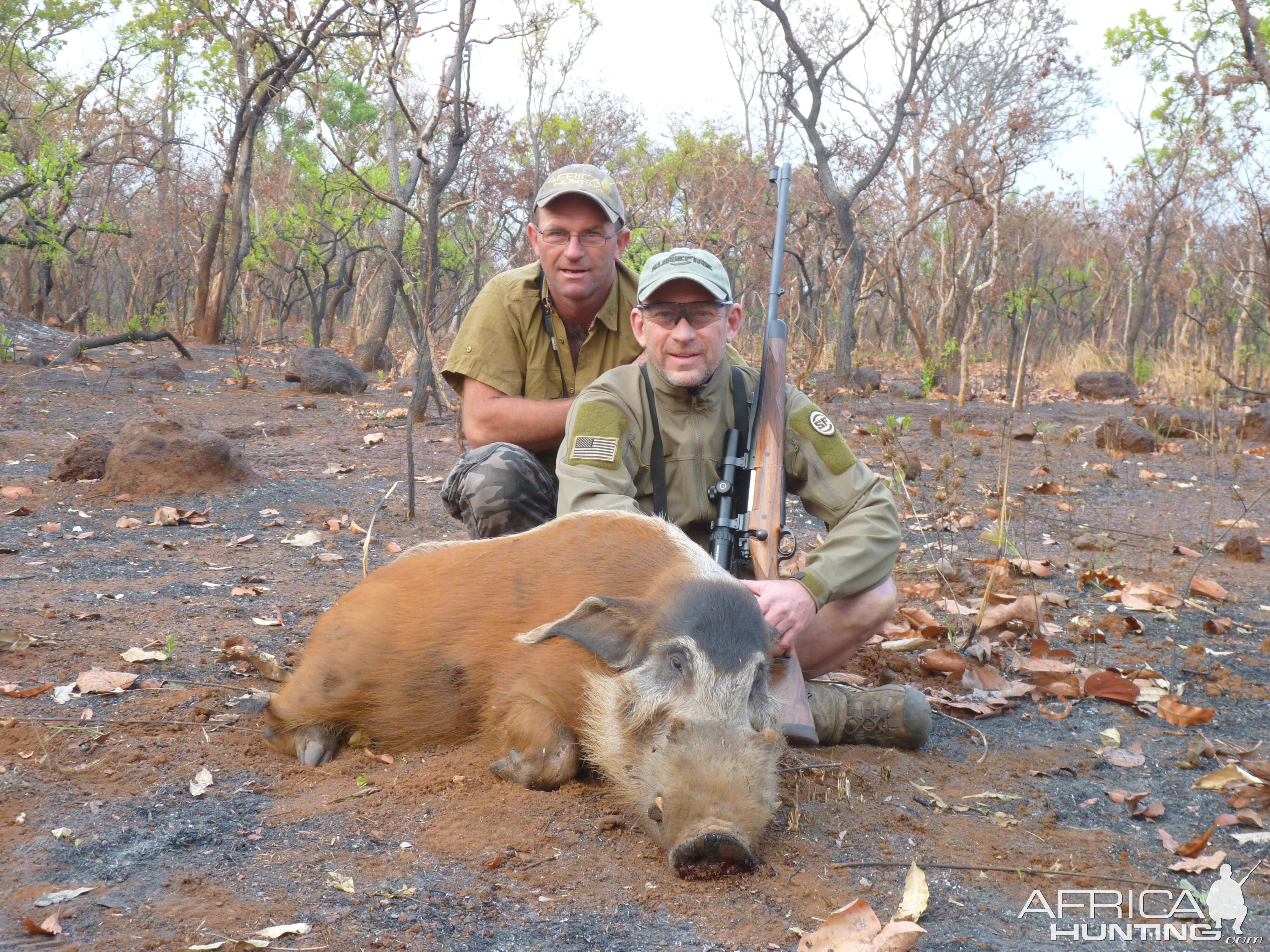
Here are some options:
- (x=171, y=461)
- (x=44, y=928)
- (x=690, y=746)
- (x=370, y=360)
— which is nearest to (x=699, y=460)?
(x=690, y=746)

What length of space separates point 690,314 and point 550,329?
1214 millimetres

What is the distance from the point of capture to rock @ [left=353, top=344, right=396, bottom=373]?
1534 centimetres

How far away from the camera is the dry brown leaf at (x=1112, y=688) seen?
3916 millimetres

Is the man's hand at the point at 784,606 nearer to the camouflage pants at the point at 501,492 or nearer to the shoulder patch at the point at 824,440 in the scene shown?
the shoulder patch at the point at 824,440

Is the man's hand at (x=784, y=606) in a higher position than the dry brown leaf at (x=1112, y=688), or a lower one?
higher

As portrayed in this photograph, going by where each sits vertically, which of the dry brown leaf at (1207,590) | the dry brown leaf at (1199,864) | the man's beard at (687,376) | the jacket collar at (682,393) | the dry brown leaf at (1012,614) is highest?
the man's beard at (687,376)

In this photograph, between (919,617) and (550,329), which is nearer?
(550,329)

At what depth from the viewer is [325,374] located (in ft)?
41.3

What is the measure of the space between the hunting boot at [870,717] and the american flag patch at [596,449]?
1034 mm

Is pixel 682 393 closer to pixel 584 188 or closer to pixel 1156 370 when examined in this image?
pixel 584 188

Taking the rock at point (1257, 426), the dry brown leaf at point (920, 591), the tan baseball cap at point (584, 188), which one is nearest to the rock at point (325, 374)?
the tan baseball cap at point (584, 188)

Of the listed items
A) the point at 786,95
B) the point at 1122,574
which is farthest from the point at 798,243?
the point at 1122,574

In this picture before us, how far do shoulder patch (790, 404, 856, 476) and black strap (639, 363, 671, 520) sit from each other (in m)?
0.49

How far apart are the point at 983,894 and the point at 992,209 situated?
10.8 meters
